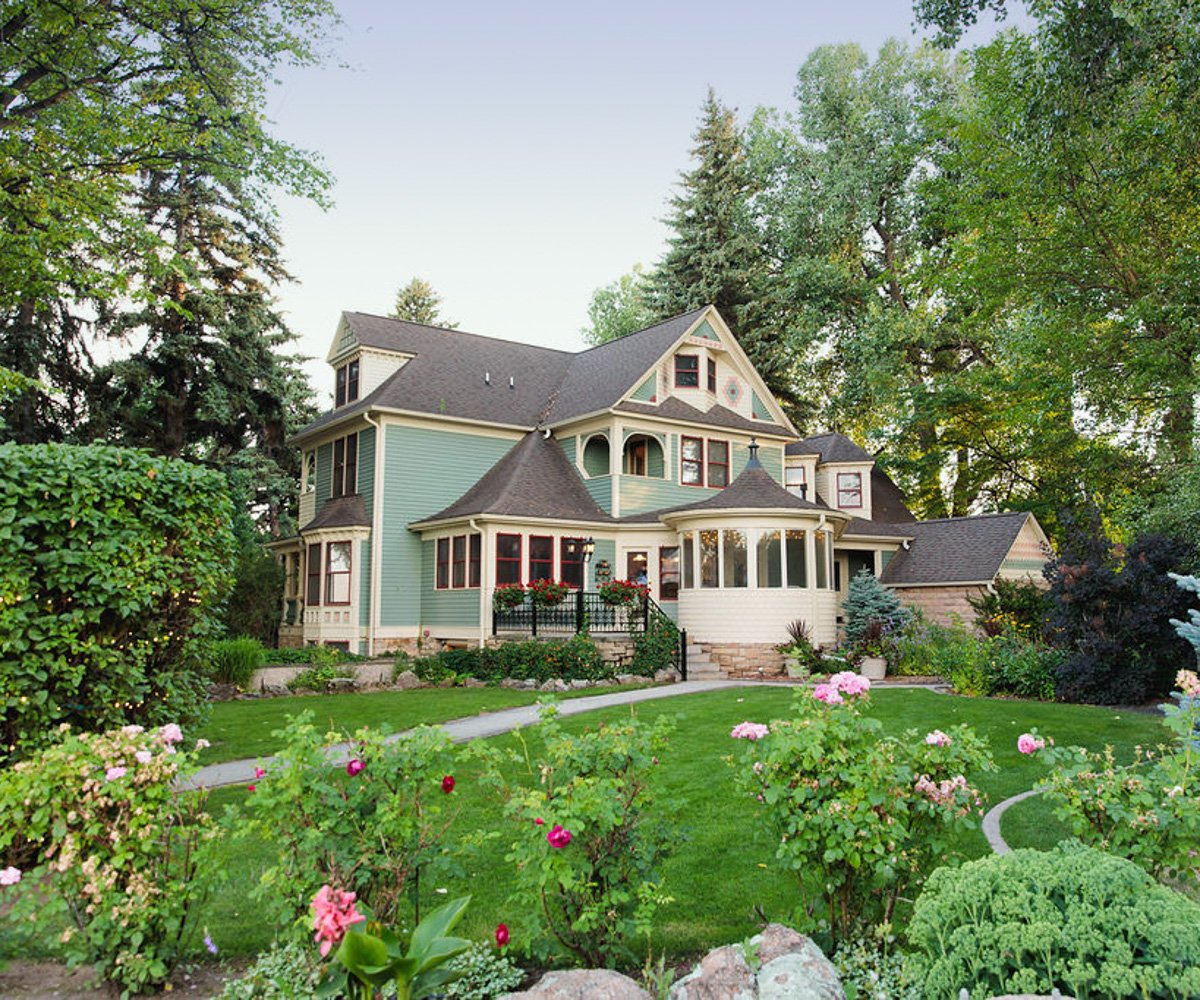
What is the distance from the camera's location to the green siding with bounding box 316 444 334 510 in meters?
23.4

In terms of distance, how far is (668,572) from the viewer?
71.0ft

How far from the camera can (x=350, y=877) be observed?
360cm

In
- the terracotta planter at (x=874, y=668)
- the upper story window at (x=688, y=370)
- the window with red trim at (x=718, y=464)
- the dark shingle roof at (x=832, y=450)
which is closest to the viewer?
the terracotta planter at (x=874, y=668)

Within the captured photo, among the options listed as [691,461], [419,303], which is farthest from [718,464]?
[419,303]

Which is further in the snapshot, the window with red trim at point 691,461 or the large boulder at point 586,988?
the window with red trim at point 691,461

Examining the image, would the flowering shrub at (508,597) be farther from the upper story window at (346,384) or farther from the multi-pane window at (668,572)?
the upper story window at (346,384)

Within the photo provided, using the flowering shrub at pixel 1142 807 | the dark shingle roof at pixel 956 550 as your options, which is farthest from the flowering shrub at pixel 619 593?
the flowering shrub at pixel 1142 807

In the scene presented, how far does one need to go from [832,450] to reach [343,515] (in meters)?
14.7

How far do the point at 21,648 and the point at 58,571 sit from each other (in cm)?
62

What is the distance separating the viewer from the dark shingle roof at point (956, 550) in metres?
21.8

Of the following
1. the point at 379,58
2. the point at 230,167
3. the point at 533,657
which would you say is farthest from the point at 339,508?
the point at 379,58

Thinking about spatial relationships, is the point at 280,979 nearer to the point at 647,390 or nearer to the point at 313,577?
the point at 313,577

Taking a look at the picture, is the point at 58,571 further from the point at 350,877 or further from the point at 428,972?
the point at 428,972

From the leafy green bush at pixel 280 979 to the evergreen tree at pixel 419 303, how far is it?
42631mm
